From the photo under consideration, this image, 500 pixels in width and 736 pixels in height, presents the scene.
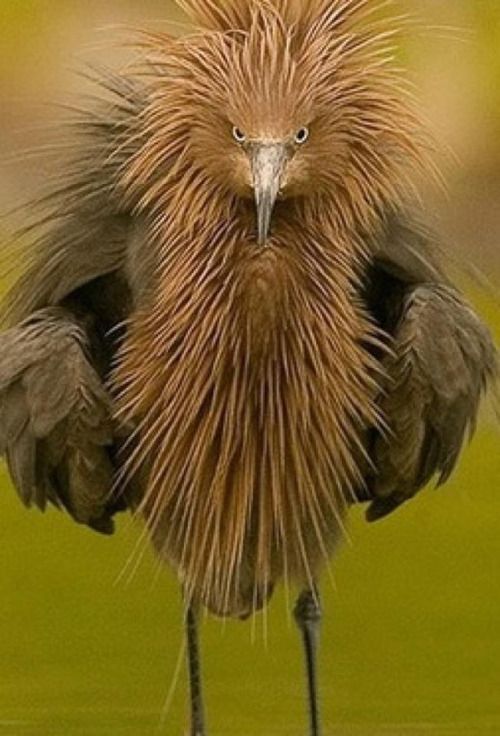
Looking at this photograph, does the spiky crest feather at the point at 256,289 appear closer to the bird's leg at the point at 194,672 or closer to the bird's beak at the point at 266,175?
the bird's beak at the point at 266,175

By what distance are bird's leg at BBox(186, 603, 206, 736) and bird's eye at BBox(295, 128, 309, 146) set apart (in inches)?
30.5

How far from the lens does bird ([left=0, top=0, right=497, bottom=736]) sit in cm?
421

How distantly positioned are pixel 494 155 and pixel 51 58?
1.06m

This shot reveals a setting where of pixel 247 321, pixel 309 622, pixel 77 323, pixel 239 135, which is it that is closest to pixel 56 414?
pixel 77 323

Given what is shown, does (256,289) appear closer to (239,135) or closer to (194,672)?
(239,135)

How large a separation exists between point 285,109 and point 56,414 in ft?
1.66

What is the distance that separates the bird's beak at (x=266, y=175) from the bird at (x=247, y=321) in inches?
1.2

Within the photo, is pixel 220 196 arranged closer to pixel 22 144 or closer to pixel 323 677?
pixel 323 677

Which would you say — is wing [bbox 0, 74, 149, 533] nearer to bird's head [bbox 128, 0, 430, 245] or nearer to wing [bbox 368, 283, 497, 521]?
bird's head [bbox 128, 0, 430, 245]

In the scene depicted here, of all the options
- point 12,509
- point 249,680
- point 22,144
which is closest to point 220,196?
point 249,680

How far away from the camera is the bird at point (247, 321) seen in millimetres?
4211

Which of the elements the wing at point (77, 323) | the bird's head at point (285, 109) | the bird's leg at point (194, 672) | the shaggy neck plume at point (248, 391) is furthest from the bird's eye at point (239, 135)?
the bird's leg at point (194, 672)

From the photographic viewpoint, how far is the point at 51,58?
7840 mm

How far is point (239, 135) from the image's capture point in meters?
4.10
